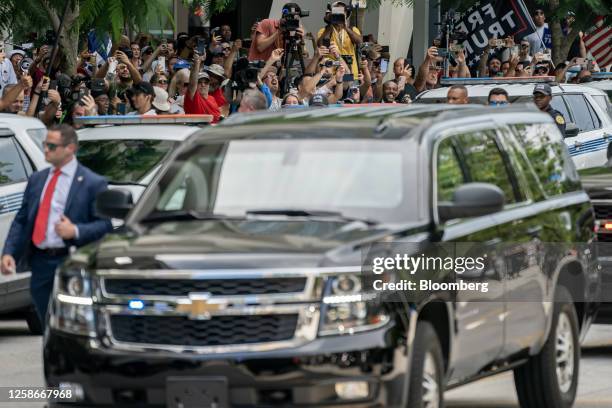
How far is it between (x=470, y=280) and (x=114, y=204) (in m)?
1.96

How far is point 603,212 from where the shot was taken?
39.4 feet

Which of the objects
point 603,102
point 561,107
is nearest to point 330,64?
point 561,107

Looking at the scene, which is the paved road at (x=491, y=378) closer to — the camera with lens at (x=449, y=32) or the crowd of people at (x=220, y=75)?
the crowd of people at (x=220, y=75)

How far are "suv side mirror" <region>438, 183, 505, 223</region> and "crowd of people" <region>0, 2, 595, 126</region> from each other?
26.6 feet

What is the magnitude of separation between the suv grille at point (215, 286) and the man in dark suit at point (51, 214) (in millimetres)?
2010

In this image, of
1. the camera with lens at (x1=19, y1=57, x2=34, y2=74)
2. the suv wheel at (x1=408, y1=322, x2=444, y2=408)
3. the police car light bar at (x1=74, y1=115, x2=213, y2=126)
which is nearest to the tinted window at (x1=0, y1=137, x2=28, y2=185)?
the police car light bar at (x1=74, y1=115, x2=213, y2=126)

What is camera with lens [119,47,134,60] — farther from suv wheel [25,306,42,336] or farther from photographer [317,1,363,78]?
suv wheel [25,306,42,336]

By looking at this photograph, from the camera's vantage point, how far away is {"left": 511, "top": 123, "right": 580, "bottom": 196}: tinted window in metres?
9.63

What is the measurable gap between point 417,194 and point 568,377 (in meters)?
2.11

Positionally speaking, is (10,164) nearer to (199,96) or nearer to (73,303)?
(73,303)

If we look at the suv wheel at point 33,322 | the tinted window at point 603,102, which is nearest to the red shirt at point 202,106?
the tinted window at point 603,102

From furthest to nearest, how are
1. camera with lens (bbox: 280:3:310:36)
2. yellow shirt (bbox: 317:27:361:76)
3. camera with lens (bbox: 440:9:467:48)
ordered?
camera with lens (bbox: 440:9:467:48) < yellow shirt (bbox: 317:27:361:76) < camera with lens (bbox: 280:3:310:36)

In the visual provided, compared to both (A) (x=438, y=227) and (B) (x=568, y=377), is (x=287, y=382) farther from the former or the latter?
(B) (x=568, y=377)

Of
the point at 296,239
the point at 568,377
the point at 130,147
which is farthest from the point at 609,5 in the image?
the point at 296,239
